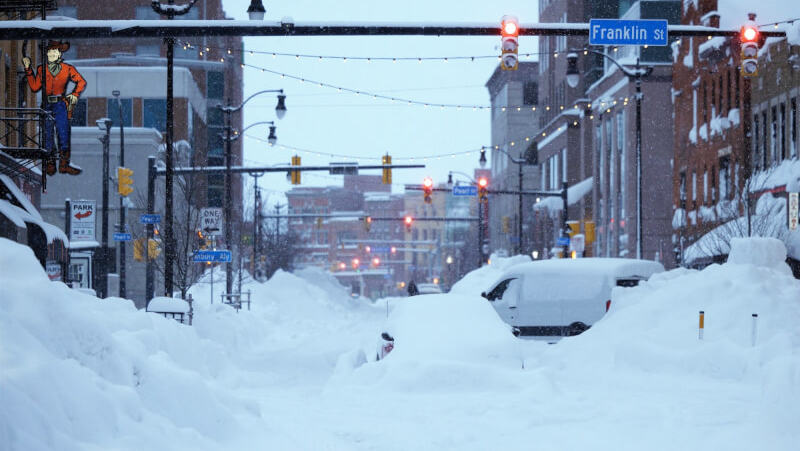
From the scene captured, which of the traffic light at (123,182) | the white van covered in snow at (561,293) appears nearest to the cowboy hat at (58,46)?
the traffic light at (123,182)

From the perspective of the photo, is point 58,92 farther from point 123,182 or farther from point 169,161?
point 123,182

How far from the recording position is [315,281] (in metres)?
73.8

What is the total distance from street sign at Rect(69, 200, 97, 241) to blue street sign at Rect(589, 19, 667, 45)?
15.1 meters

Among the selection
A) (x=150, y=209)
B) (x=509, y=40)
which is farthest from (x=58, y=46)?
(x=509, y=40)

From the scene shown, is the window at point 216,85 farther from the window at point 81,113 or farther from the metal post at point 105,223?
the metal post at point 105,223

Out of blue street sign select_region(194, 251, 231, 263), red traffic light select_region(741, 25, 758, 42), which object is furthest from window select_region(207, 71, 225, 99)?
red traffic light select_region(741, 25, 758, 42)

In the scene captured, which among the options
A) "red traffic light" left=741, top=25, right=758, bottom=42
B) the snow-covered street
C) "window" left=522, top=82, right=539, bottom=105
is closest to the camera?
the snow-covered street

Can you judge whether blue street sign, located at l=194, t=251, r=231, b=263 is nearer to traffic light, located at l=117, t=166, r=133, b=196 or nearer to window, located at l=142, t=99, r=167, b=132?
traffic light, located at l=117, t=166, r=133, b=196

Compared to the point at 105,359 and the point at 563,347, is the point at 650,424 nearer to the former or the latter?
the point at 105,359

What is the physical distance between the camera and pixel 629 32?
54.6 ft

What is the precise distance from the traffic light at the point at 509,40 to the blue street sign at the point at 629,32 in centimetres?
120

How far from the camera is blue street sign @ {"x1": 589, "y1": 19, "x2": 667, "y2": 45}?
1627 cm

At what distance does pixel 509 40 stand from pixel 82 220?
1443 cm

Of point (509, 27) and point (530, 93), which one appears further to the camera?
point (530, 93)
